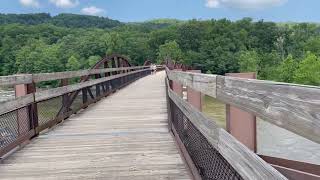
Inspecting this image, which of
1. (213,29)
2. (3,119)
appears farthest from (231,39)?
(3,119)

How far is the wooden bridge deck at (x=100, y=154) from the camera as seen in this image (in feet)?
13.8

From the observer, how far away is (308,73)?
2847 inches

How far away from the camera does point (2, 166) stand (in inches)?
180

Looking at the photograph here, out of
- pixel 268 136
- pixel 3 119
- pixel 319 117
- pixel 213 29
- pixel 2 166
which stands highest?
pixel 213 29

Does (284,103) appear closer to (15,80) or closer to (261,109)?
(261,109)

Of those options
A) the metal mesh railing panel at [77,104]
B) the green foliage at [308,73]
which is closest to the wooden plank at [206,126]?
the metal mesh railing panel at [77,104]

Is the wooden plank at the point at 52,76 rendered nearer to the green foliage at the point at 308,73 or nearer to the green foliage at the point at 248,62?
the green foliage at the point at 308,73

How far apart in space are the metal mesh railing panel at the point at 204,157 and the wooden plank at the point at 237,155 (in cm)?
13

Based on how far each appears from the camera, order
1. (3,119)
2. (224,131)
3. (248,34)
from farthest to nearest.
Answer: (248,34), (3,119), (224,131)

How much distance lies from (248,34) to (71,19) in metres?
79.6

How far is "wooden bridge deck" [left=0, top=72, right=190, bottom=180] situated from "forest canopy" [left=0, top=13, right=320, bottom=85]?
82970 mm

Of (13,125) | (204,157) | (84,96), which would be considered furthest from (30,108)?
(84,96)

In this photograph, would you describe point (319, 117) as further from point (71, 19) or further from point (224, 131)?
point (71, 19)

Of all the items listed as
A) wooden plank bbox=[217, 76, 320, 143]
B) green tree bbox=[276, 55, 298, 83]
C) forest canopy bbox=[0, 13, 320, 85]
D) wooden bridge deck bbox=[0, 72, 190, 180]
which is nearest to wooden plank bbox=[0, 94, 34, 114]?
wooden bridge deck bbox=[0, 72, 190, 180]
